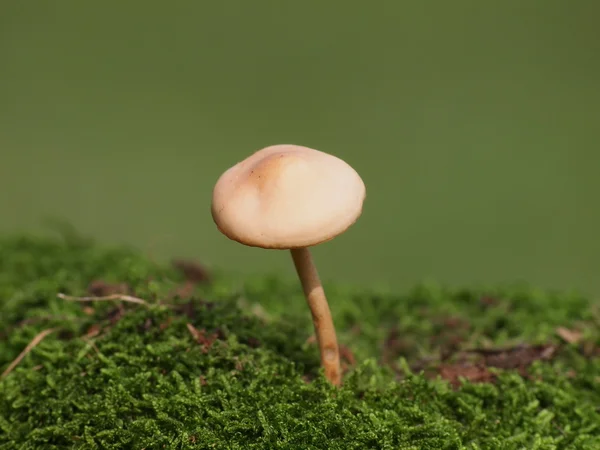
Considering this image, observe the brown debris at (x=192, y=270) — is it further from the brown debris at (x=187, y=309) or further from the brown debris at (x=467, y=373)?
the brown debris at (x=467, y=373)

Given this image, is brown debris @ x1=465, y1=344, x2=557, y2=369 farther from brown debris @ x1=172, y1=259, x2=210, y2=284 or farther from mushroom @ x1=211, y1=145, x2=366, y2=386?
brown debris @ x1=172, y1=259, x2=210, y2=284

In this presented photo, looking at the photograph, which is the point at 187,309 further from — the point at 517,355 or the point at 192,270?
the point at 192,270

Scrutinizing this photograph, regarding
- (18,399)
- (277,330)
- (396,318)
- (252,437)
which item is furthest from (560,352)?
(18,399)

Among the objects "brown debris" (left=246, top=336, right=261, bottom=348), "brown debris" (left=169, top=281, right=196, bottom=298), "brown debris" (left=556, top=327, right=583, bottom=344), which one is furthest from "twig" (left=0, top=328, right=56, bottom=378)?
"brown debris" (left=556, top=327, right=583, bottom=344)

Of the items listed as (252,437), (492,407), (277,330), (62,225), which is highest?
(62,225)

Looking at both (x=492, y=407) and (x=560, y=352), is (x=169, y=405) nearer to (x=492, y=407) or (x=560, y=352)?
(x=492, y=407)
